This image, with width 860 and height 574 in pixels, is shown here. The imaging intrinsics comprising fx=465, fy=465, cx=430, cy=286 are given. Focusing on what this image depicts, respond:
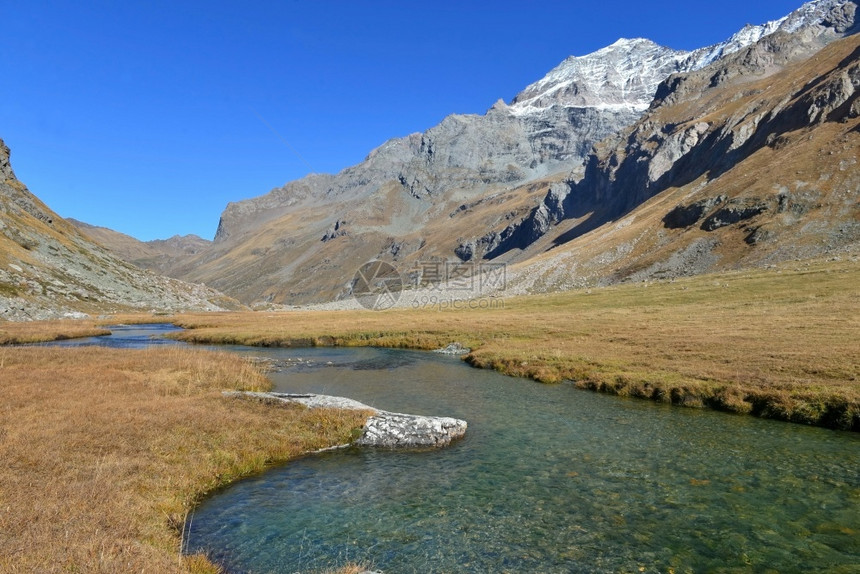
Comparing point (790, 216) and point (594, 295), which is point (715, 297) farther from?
point (790, 216)

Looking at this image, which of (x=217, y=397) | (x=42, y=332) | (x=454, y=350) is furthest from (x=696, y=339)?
(x=42, y=332)

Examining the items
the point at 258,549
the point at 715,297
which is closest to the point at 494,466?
the point at 258,549

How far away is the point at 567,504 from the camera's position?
15.3 meters

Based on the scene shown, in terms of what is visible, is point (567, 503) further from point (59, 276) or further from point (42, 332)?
point (59, 276)

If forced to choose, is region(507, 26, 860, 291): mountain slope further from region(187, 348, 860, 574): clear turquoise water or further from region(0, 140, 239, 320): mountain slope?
region(0, 140, 239, 320): mountain slope

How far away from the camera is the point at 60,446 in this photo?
15586 mm

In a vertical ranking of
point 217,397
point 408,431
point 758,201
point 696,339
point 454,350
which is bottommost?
point 408,431

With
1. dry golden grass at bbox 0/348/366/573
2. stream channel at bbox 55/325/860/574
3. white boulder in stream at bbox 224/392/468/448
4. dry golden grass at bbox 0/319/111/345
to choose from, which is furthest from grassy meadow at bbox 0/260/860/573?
stream channel at bbox 55/325/860/574

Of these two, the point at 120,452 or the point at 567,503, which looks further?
the point at 120,452

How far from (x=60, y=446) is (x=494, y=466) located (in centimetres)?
1553

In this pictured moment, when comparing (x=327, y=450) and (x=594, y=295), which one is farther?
(x=594, y=295)

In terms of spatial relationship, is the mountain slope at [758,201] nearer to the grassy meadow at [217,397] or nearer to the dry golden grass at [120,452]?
the grassy meadow at [217,397]

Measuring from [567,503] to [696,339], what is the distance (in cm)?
3309

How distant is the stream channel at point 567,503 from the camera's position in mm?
12273
